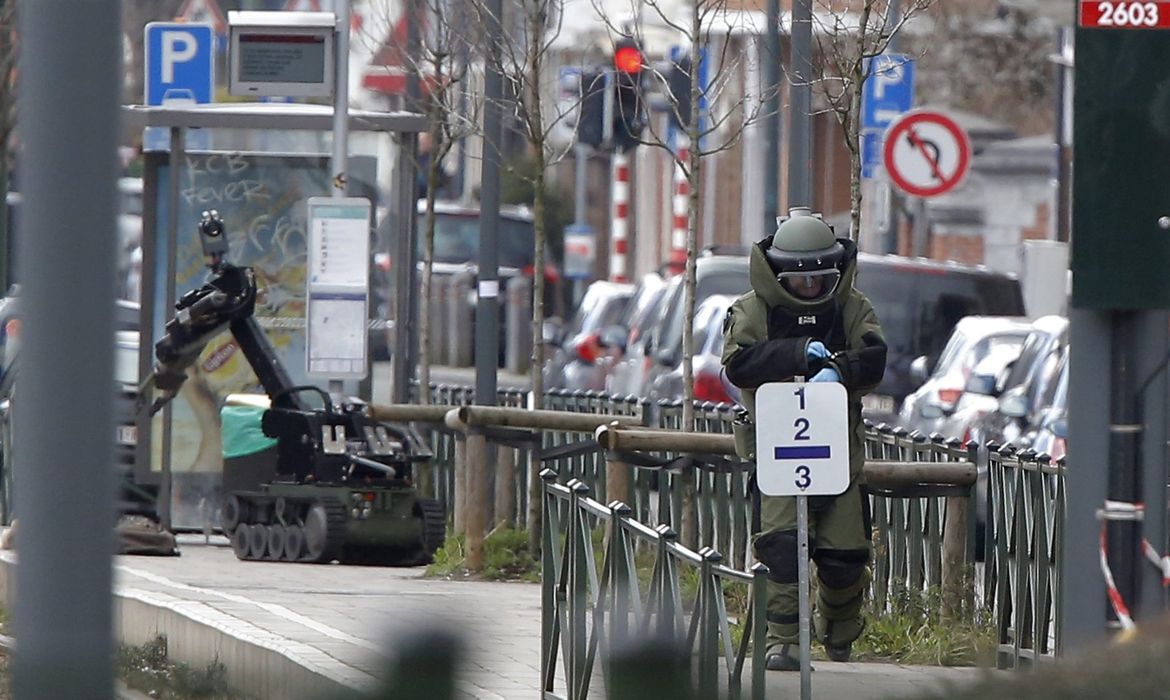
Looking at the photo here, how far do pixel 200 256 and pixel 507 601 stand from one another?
4615mm

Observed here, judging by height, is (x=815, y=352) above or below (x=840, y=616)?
above

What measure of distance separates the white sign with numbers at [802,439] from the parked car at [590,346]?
19597mm

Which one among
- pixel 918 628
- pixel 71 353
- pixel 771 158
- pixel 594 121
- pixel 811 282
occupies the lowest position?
pixel 918 628

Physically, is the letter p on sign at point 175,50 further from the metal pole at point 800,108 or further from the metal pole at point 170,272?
the metal pole at point 800,108

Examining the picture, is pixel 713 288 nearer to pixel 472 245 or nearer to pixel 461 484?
pixel 461 484

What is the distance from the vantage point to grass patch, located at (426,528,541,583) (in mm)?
13070

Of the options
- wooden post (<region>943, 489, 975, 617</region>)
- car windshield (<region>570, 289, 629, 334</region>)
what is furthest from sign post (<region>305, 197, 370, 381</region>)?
car windshield (<region>570, 289, 629, 334</region>)

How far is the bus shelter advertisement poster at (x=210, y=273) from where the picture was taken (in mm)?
15133

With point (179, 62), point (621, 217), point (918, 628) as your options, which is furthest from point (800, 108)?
point (621, 217)

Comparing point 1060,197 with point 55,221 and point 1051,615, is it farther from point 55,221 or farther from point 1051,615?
point 55,221

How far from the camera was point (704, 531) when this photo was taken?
12.2 meters

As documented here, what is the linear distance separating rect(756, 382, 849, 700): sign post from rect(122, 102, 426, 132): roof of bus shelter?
7178 millimetres

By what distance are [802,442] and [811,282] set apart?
114 cm

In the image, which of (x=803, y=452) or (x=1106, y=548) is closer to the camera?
(x=1106, y=548)
